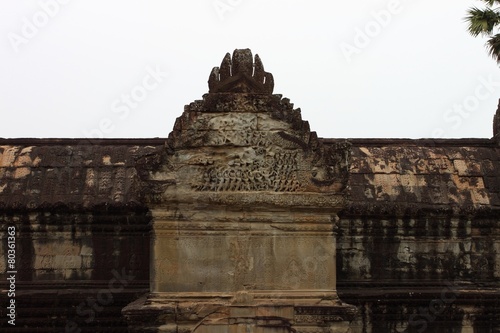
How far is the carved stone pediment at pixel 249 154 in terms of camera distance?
25.2 feet

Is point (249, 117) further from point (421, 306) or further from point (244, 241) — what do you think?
point (421, 306)

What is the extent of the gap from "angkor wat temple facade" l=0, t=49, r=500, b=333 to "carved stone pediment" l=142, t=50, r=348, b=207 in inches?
0.6

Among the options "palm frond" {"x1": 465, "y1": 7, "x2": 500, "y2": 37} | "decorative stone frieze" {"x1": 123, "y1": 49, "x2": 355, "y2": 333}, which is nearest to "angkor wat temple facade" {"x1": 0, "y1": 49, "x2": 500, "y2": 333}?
"decorative stone frieze" {"x1": 123, "y1": 49, "x2": 355, "y2": 333}

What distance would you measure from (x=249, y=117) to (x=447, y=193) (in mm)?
3473

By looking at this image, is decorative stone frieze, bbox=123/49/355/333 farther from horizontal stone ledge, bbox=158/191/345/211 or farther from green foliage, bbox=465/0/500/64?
green foliage, bbox=465/0/500/64

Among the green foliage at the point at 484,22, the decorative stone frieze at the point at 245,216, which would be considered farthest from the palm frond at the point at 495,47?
the decorative stone frieze at the point at 245,216

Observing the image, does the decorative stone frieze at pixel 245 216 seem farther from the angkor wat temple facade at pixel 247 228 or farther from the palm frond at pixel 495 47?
the palm frond at pixel 495 47

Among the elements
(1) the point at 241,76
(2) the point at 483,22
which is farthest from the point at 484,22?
(1) the point at 241,76

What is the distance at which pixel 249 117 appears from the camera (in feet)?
25.6

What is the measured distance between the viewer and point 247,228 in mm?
7711

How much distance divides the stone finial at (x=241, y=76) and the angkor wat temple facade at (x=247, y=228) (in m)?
0.02

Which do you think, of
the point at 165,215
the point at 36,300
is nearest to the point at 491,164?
the point at 165,215

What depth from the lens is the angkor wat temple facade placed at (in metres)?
7.62

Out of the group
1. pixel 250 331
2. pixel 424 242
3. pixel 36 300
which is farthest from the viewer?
pixel 424 242
